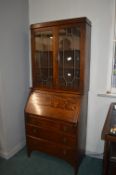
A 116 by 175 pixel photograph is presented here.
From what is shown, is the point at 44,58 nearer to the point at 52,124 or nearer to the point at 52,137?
the point at 52,124

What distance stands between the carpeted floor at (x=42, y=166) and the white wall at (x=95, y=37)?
0.27m

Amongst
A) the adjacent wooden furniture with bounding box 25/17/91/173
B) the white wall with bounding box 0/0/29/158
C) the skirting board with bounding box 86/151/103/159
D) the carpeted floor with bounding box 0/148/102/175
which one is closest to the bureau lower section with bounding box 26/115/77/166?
the adjacent wooden furniture with bounding box 25/17/91/173

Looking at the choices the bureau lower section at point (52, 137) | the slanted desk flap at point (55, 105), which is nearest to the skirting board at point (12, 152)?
the bureau lower section at point (52, 137)

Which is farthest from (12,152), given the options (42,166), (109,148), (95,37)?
(95,37)

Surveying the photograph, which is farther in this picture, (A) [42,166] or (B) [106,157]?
(A) [42,166]

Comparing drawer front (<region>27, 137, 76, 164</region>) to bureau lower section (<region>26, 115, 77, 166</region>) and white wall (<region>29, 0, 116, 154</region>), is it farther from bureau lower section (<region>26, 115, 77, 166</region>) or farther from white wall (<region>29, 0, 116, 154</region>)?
white wall (<region>29, 0, 116, 154</region>)

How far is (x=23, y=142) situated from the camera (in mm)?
2658

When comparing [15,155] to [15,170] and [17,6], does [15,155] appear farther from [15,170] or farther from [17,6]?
[17,6]

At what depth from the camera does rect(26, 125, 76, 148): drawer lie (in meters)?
2.00

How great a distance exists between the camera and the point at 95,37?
84.0 inches

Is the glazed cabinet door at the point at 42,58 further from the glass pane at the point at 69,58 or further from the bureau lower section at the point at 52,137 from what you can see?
the bureau lower section at the point at 52,137

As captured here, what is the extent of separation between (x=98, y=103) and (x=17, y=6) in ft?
6.06

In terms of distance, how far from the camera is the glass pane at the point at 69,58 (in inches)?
78.4

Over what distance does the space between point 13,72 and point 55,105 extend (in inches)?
32.2
